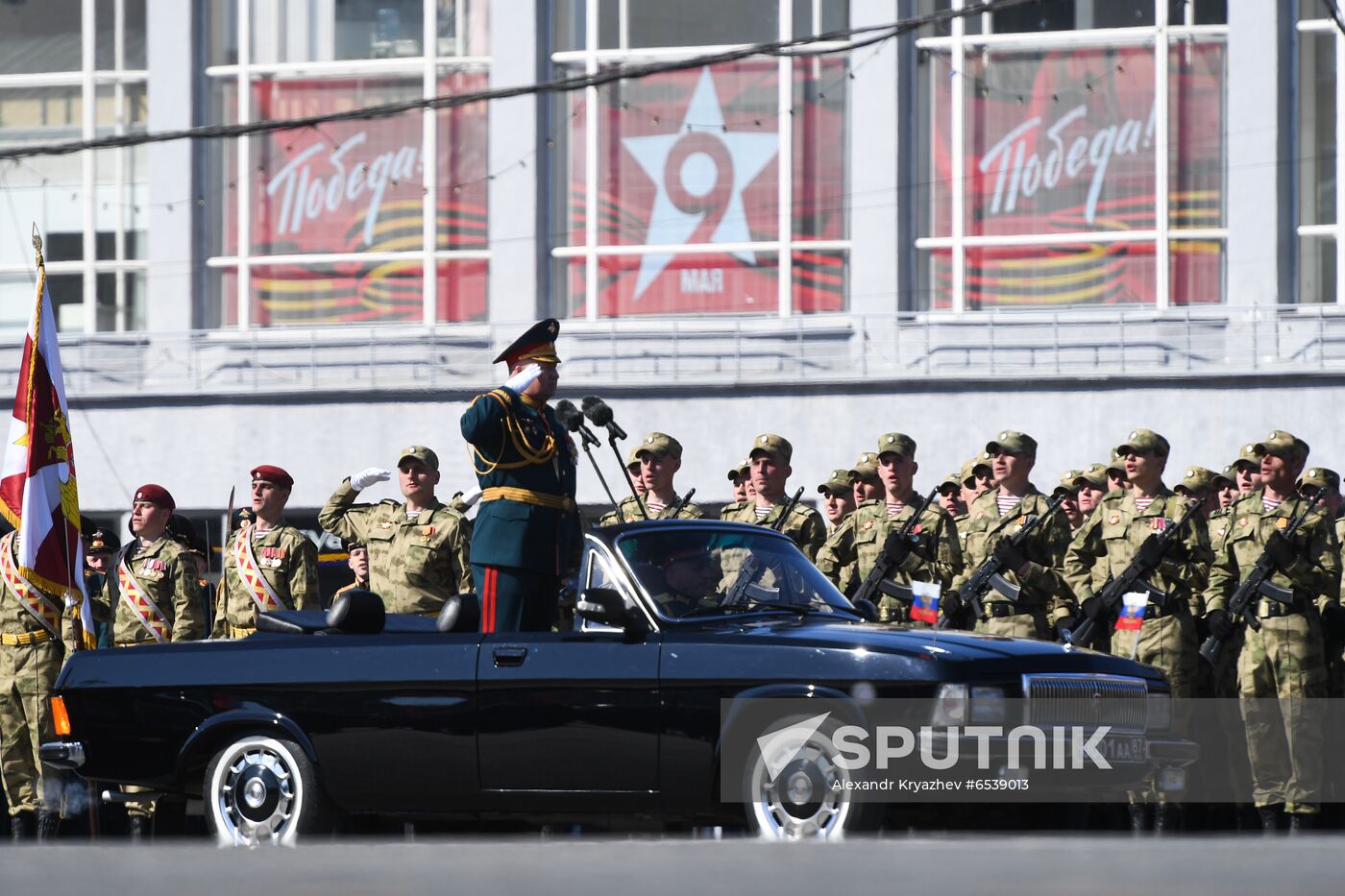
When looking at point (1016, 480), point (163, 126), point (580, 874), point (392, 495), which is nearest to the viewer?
point (580, 874)

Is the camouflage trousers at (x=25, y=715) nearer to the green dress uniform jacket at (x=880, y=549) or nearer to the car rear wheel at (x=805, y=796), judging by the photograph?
the green dress uniform jacket at (x=880, y=549)

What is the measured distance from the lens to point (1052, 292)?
70.1ft

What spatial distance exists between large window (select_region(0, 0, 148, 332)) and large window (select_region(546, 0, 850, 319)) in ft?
15.0

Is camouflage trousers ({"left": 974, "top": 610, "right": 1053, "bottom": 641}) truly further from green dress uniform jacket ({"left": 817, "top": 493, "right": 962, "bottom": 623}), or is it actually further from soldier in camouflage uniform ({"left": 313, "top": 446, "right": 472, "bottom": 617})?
soldier in camouflage uniform ({"left": 313, "top": 446, "right": 472, "bottom": 617})

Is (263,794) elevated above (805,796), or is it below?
below

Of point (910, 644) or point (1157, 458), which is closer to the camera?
point (910, 644)

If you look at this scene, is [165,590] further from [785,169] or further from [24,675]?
[785,169]

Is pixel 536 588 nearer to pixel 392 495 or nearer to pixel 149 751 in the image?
pixel 149 751

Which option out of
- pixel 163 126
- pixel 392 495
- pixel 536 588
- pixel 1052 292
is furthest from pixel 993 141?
pixel 536 588

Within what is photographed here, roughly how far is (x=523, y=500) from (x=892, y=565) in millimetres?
3177

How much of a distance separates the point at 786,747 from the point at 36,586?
573 centimetres

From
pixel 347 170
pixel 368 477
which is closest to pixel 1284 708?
pixel 368 477

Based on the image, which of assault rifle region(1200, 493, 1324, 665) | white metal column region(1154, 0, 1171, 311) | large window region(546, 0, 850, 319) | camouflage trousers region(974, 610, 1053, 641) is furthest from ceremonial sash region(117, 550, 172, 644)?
white metal column region(1154, 0, 1171, 311)

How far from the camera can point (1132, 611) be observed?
12203 millimetres
